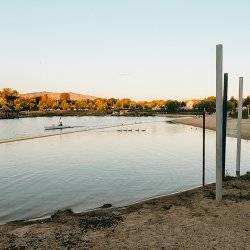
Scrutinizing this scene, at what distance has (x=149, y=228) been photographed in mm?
11469

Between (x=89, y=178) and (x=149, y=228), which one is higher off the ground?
(x=149, y=228)

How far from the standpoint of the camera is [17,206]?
57.6 ft

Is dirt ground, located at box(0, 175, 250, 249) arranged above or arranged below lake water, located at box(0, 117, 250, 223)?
above

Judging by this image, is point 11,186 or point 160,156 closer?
point 11,186

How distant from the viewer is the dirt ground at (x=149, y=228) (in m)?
10.1

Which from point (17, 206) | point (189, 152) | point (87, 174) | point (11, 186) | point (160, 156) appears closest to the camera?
point (17, 206)

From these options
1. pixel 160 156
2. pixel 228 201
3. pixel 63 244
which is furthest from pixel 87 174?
pixel 63 244

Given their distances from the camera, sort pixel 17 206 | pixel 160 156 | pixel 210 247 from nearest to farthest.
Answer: pixel 210 247 < pixel 17 206 < pixel 160 156

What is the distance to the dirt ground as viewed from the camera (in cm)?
1014

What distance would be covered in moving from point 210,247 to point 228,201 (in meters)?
4.85

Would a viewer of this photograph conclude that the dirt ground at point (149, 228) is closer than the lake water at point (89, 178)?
Yes

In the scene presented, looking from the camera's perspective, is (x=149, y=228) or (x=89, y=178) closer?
(x=149, y=228)

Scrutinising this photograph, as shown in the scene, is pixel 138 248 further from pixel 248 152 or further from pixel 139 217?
pixel 248 152

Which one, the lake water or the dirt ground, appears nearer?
the dirt ground
